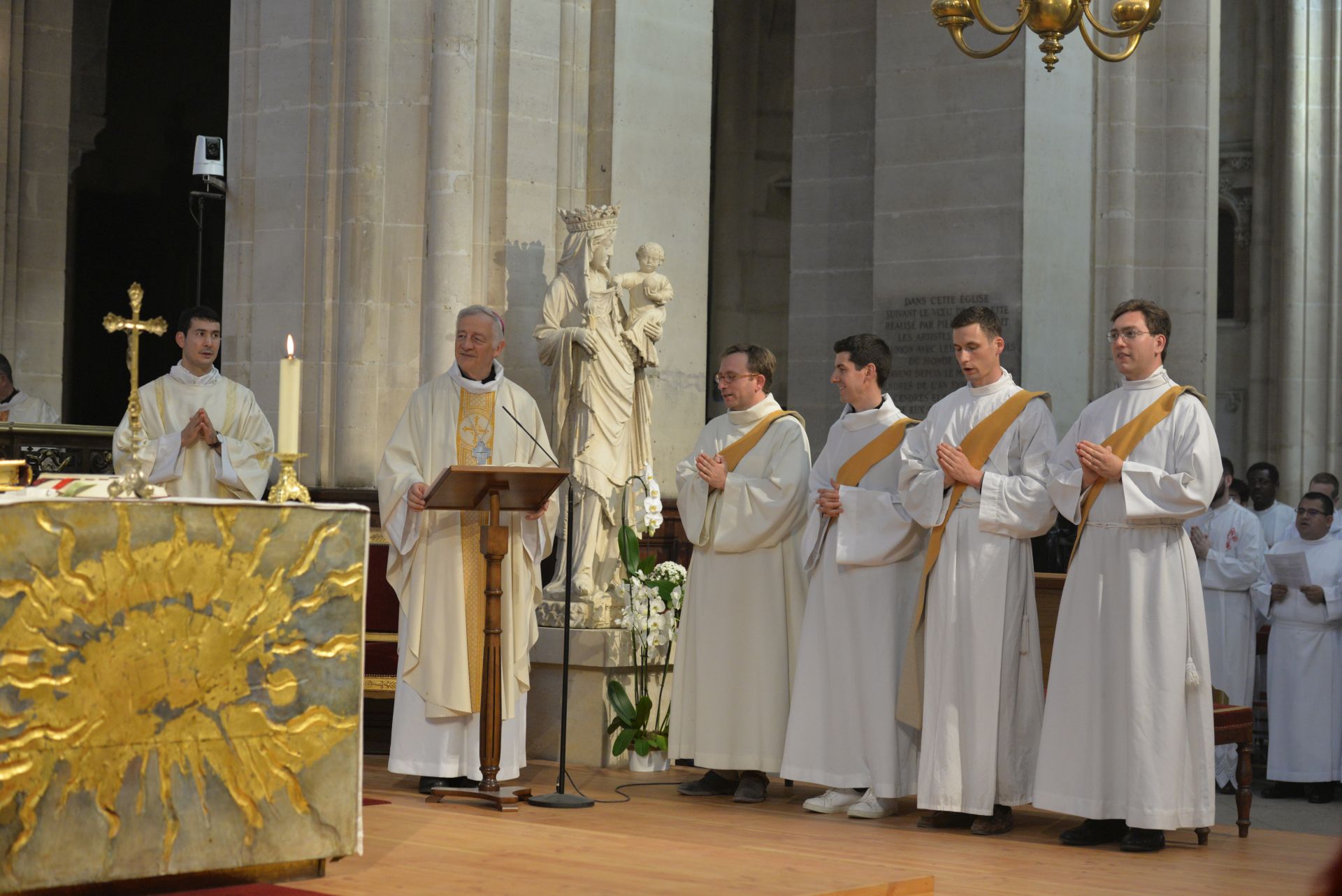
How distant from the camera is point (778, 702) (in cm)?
774

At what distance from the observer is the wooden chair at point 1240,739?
708 cm

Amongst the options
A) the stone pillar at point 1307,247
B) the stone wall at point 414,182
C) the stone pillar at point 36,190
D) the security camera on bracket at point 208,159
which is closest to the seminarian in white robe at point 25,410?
the stone wall at point 414,182

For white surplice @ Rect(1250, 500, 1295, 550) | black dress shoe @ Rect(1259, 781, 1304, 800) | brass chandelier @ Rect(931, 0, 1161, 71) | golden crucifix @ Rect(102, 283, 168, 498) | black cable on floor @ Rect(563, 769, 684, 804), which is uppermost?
brass chandelier @ Rect(931, 0, 1161, 71)

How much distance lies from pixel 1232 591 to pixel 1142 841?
4164 millimetres

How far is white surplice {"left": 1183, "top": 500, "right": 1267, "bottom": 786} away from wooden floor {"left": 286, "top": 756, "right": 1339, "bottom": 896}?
2.99 meters

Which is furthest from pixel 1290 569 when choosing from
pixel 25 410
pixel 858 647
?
pixel 25 410

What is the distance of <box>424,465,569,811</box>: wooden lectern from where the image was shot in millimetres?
6590

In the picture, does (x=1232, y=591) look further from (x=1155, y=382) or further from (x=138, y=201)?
(x=138, y=201)

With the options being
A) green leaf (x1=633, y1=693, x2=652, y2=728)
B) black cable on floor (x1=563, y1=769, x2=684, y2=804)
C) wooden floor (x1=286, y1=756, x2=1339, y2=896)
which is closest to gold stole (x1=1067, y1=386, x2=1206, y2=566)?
wooden floor (x1=286, y1=756, x2=1339, y2=896)

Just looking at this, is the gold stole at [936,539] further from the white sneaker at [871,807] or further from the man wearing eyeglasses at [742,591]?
the man wearing eyeglasses at [742,591]

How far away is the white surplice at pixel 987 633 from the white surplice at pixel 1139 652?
0.21m

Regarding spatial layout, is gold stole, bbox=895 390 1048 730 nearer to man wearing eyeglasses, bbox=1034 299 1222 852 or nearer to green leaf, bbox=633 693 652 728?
man wearing eyeglasses, bbox=1034 299 1222 852

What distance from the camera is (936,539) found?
7.15m

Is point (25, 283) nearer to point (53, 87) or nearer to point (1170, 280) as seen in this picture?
point (53, 87)
